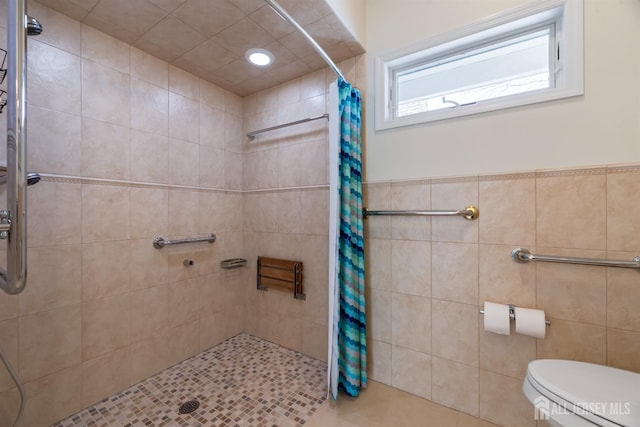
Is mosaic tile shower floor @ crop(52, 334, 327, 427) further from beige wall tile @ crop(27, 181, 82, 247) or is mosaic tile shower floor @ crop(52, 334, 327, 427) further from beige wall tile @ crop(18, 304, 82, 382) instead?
beige wall tile @ crop(27, 181, 82, 247)

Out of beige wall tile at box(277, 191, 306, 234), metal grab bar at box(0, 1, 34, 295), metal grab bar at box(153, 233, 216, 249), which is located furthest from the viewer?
beige wall tile at box(277, 191, 306, 234)

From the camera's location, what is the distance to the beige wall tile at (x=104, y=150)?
1.53 m

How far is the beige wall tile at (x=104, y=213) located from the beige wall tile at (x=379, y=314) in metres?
1.65

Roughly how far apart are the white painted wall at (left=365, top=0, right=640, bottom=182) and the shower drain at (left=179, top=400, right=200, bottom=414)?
69.8 inches

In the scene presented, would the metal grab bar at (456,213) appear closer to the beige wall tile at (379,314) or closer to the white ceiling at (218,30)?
the beige wall tile at (379,314)

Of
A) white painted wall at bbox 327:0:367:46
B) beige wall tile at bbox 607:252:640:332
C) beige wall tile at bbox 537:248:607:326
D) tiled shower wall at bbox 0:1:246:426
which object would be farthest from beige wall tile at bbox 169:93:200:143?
beige wall tile at bbox 607:252:640:332

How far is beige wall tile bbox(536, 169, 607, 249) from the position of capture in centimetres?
119

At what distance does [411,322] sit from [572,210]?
1.01 meters

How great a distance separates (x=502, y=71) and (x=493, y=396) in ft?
5.86

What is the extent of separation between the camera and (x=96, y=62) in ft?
5.14

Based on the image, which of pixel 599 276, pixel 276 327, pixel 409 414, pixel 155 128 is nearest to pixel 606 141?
pixel 599 276

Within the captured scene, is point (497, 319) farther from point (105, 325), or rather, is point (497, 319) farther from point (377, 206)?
point (105, 325)

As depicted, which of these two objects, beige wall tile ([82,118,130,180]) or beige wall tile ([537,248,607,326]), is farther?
beige wall tile ([82,118,130,180])

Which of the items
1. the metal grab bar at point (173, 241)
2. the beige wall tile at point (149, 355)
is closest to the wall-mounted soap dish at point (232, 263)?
the metal grab bar at point (173, 241)
